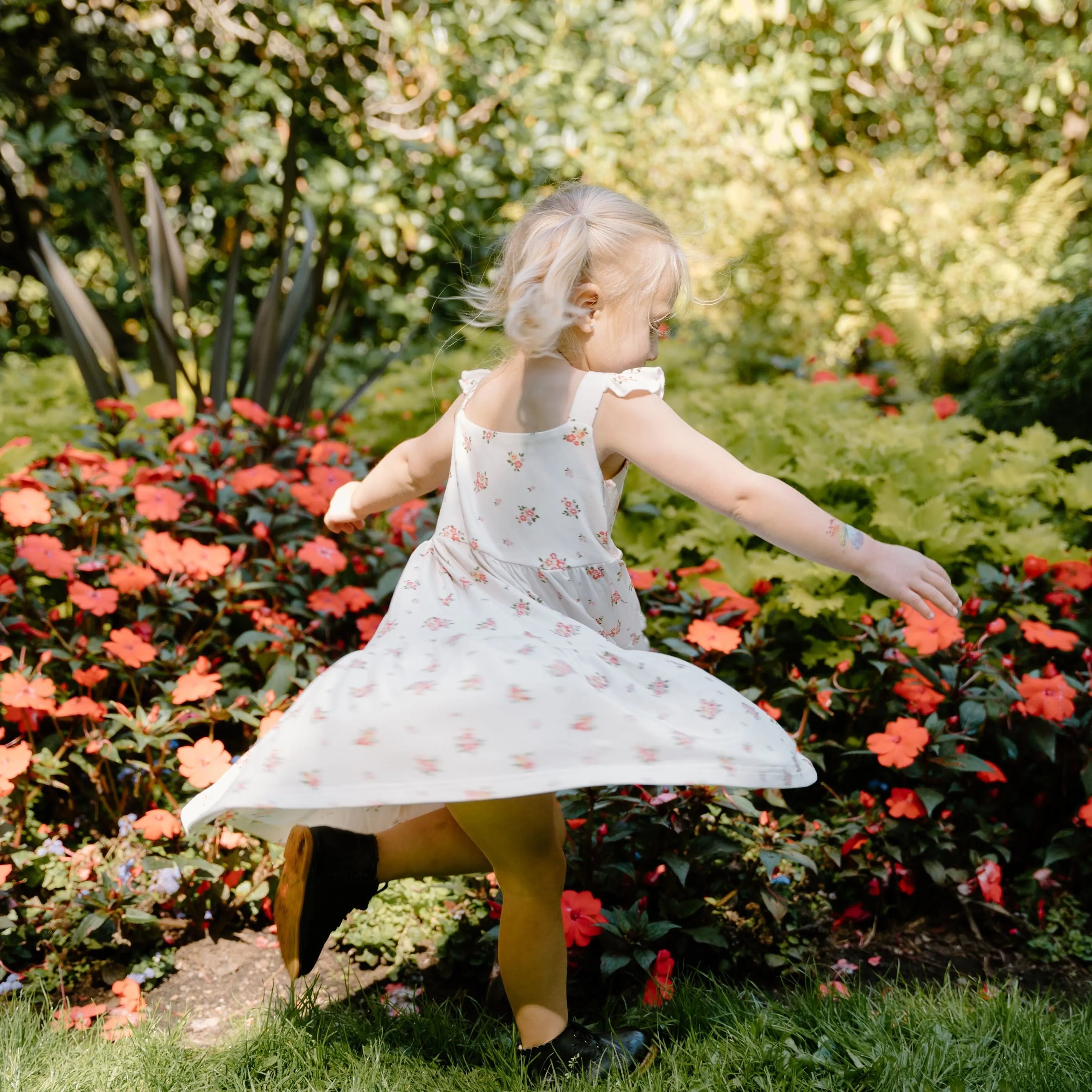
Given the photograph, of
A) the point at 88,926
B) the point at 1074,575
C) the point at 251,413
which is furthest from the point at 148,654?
the point at 1074,575

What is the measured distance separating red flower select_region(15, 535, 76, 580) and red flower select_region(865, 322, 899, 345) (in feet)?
13.8

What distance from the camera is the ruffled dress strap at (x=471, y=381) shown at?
71.4 inches

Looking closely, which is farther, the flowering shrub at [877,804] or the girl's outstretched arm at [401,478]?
the flowering shrub at [877,804]

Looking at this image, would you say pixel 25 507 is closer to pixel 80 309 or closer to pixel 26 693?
pixel 26 693

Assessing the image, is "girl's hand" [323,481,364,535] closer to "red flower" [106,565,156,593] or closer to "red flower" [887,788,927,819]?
"red flower" [106,565,156,593]

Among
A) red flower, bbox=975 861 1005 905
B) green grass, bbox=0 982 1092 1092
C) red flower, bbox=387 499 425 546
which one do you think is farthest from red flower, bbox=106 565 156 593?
red flower, bbox=975 861 1005 905

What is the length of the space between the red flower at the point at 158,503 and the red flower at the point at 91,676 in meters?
0.42

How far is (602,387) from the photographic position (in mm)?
1632

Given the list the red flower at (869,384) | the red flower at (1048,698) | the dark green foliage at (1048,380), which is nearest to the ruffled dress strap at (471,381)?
the red flower at (1048,698)

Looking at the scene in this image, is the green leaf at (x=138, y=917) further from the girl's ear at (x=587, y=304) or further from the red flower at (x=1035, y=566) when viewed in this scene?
the red flower at (x=1035, y=566)

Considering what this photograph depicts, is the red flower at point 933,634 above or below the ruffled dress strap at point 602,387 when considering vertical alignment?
below

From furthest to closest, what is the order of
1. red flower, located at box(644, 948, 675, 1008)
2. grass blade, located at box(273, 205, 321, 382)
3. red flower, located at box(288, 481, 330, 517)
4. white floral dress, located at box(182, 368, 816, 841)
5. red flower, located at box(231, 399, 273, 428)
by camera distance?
grass blade, located at box(273, 205, 321, 382), red flower, located at box(231, 399, 273, 428), red flower, located at box(288, 481, 330, 517), red flower, located at box(644, 948, 675, 1008), white floral dress, located at box(182, 368, 816, 841)

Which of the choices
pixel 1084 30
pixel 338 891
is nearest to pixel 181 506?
pixel 338 891

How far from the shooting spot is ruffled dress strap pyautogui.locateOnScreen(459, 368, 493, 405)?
5.95ft
